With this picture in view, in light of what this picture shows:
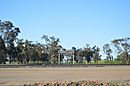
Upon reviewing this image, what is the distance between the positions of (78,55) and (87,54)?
4162mm

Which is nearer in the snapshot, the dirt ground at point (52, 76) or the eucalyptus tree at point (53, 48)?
the dirt ground at point (52, 76)

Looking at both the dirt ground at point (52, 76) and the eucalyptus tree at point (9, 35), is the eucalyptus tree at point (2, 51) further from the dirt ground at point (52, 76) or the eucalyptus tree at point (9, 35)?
the dirt ground at point (52, 76)

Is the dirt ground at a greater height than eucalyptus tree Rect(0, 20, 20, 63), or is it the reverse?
eucalyptus tree Rect(0, 20, 20, 63)

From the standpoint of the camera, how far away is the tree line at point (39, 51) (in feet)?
324

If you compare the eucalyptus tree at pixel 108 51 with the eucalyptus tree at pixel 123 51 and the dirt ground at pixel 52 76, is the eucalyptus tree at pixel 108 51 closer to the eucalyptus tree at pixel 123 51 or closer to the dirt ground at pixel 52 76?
the eucalyptus tree at pixel 123 51

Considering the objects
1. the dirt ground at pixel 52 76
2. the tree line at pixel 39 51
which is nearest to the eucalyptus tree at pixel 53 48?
the tree line at pixel 39 51

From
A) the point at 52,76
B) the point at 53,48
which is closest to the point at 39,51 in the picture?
the point at 53,48

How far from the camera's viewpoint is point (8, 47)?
97.3m

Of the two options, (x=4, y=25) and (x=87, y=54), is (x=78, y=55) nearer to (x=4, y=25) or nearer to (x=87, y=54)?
(x=87, y=54)

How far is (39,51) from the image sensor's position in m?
113

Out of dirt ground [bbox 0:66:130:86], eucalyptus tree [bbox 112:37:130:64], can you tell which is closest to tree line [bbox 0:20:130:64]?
eucalyptus tree [bbox 112:37:130:64]

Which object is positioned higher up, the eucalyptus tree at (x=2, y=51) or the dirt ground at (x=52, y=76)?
the eucalyptus tree at (x=2, y=51)

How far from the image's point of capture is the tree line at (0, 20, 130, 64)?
98.6 meters

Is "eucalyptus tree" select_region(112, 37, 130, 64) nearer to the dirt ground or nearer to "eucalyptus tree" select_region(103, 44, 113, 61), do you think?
"eucalyptus tree" select_region(103, 44, 113, 61)
